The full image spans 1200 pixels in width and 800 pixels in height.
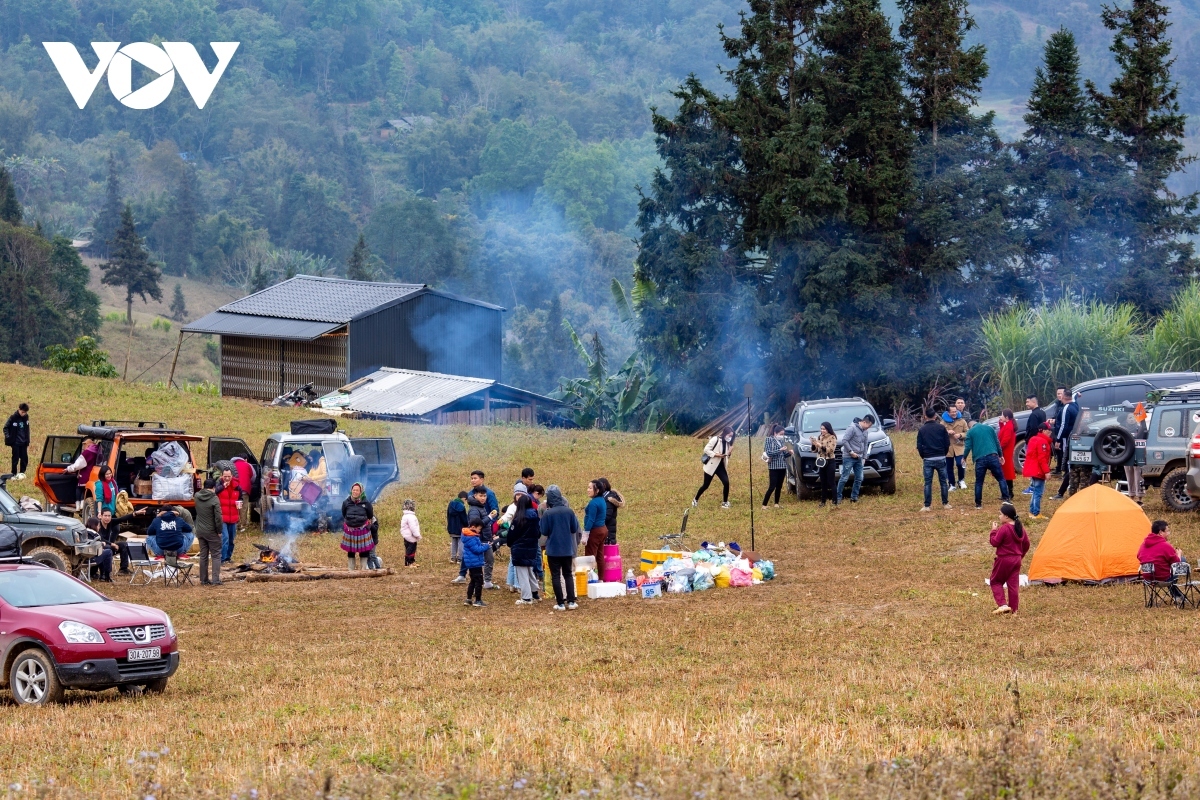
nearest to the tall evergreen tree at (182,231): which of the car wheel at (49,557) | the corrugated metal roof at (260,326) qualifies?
the corrugated metal roof at (260,326)

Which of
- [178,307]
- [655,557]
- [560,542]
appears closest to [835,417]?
[655,557]

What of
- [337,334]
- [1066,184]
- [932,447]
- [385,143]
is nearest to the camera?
[932,447]

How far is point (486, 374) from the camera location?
58.2 metres

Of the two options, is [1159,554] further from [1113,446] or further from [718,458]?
[718,458]

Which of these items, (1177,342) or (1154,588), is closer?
(1154,588)

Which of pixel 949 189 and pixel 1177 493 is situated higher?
pixel 949 189

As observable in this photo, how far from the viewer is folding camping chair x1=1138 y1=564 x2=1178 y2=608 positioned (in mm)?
15891

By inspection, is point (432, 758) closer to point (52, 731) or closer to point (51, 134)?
point (52, 731)

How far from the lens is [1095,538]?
1741 centimetres

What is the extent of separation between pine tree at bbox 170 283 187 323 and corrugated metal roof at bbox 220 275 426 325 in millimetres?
45221

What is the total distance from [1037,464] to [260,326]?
35.8 meters

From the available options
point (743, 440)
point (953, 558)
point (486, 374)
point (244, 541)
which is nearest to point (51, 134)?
point (486, 374)

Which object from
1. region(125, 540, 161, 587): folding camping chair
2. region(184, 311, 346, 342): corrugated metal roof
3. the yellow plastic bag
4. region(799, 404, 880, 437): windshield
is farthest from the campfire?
region(184, 311, 346, 342): corrugated metal roof

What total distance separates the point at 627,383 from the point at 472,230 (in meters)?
54.5
